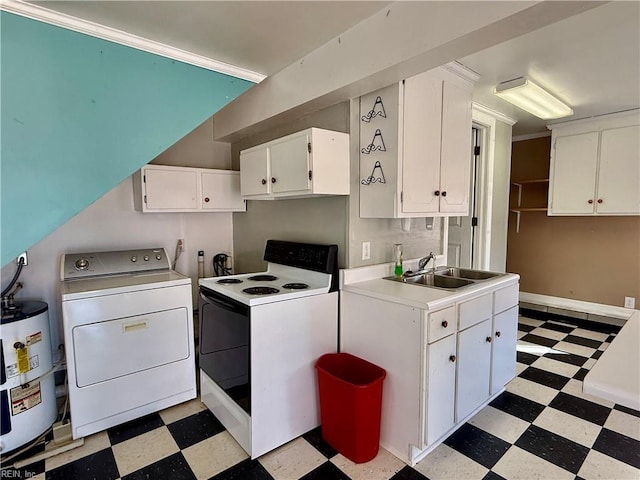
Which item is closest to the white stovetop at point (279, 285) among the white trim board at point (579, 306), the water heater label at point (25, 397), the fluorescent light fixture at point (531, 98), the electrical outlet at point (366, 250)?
the electrical outlet at point (366, 250)

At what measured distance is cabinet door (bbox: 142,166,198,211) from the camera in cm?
253

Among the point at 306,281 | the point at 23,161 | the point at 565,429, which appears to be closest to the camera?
the point at 23,161

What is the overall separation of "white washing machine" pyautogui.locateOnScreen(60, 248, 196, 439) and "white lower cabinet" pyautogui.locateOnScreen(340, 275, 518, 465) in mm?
1100

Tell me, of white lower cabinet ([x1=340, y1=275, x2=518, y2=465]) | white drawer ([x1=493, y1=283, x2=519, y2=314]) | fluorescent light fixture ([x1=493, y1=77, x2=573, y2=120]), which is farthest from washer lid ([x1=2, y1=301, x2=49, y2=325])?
fluorescent light fixture ([x1=493, y1=77, x2=573, y2=120])

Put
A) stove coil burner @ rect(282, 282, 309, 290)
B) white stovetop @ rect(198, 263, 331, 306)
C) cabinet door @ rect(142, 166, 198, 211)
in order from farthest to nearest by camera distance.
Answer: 1. cabinet door @ rect(142, 166, 198, 211)
2. stove coil burner @ rect(282, 282, 309, 290)
3. white stovetop @ rect(198, 263, 331, 306)

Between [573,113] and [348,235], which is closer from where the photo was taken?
[348,235]

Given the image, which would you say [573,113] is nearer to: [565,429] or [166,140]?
[565,429]

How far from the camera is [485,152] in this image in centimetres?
331

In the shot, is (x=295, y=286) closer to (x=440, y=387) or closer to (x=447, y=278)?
(x=440, y=387)

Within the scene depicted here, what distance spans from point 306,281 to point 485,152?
2293 millimetres

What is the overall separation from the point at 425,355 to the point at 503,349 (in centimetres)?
95

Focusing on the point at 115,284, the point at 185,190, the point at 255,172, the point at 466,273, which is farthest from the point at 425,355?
the point at 185,190

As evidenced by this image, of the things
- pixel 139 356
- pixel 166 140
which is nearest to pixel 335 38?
pixel 166 140

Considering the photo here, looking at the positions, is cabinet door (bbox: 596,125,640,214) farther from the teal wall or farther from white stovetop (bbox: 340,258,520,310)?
the teal wall
